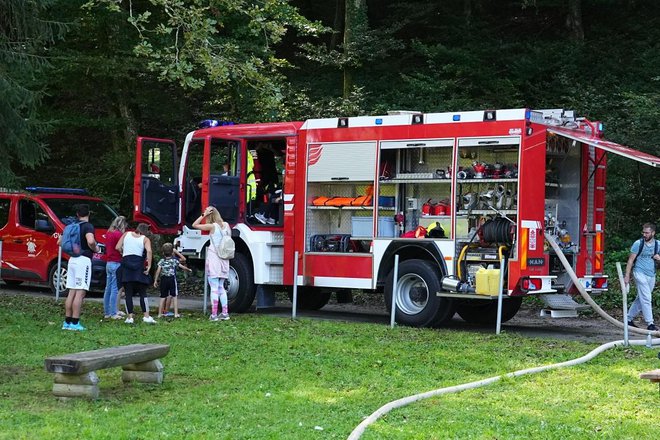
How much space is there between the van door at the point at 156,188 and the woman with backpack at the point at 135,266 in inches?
90.6

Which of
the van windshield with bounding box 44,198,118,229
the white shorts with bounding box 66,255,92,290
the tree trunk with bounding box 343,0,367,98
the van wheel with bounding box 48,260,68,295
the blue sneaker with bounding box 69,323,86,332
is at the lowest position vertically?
the blue sneaker with bounding box 69,323,86,332

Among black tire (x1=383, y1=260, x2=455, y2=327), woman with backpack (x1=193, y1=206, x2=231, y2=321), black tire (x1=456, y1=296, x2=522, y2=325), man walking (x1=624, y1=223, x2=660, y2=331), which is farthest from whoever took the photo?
black tire (x1=456, y1=296, x2=522, y2=325)

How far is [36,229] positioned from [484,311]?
9.06m

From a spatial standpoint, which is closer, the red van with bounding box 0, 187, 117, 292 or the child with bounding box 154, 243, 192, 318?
the child with bounding box 154, 243, 192, 318

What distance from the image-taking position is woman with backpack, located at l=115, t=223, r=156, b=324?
48.9ft

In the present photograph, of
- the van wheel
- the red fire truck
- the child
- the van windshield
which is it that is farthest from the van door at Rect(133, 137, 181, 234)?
the van wheel

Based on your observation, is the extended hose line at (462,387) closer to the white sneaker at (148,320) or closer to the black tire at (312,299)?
the white sneaker at (148,320)

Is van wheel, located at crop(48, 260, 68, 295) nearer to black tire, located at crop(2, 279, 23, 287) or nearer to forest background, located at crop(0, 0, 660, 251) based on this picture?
forest background, located at crop(0, 0, 660, 251)

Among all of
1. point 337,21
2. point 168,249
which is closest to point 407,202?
point 168,249

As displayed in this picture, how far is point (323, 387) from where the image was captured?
381 inches

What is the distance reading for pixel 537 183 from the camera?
46.2 ft

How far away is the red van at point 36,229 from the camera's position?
19.7 m

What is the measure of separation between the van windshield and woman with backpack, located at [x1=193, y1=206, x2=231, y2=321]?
482 centimetres

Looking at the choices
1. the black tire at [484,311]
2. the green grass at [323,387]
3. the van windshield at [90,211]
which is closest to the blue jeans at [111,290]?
the green grass at [323,387]
